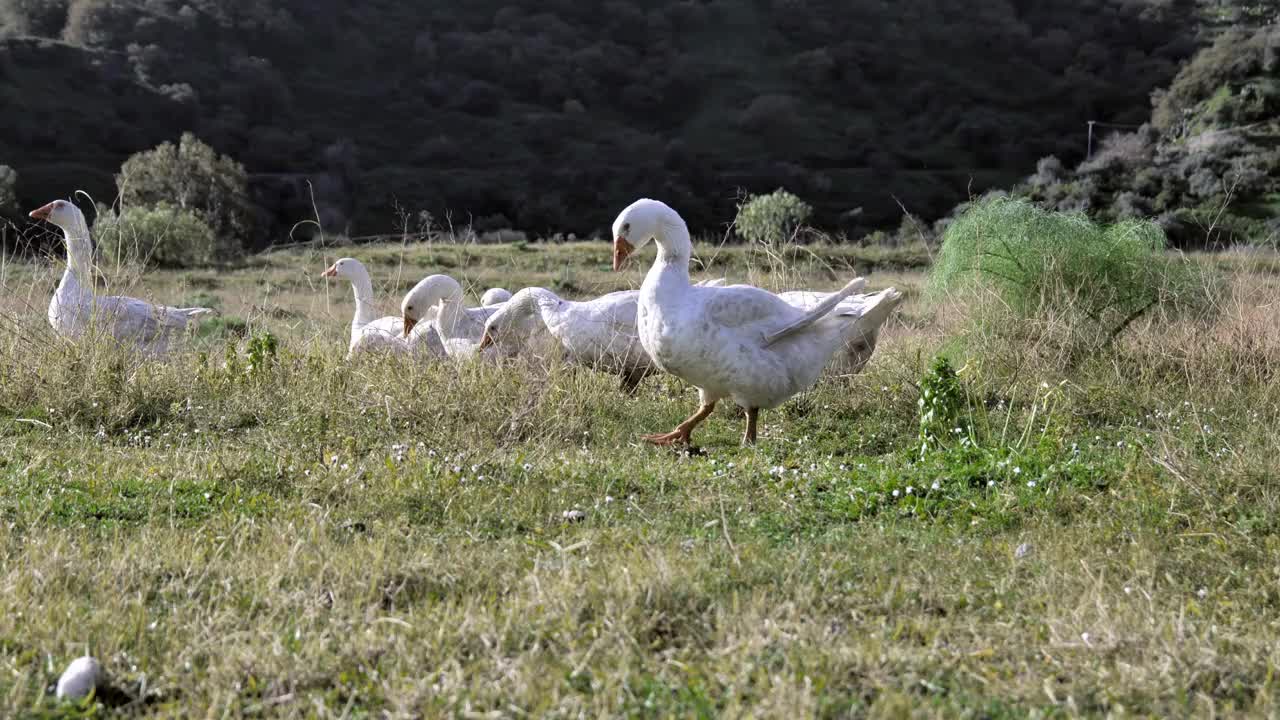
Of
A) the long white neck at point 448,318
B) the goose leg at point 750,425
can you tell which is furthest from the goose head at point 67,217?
the goose leg at point 750,425

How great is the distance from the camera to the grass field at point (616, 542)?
3154 millimetres

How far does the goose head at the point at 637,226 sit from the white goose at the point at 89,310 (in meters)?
3.39

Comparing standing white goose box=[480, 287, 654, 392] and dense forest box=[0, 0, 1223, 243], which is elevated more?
dense forest box=[0, 0, 1223, 243]

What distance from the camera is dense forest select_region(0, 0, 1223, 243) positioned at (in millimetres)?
47688

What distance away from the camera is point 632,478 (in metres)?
5.61

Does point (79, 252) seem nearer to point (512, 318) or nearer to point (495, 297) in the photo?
point (512, 318)

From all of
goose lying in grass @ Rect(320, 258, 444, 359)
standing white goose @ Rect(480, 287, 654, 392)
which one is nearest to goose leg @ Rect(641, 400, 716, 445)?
standing white goose @ Rect(480, 287, 654, 392)

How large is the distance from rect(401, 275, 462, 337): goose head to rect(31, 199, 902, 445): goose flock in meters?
0.01

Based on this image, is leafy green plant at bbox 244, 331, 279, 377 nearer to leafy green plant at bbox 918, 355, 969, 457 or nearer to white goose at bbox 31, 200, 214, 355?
white goose at bbox 31, 200, 214, 355

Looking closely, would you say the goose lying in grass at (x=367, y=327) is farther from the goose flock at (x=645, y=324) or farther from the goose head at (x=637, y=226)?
→ the goose head at (x=637, y=226)

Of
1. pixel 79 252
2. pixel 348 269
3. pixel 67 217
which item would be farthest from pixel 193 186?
pixel 79 252

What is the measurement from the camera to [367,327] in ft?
34.3

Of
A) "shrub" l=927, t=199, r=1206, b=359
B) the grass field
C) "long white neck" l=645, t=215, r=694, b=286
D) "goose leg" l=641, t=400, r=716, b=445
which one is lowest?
"goose leg" l=641, t=400, r=716, b=445

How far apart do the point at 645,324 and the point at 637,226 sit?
1.88 feet
